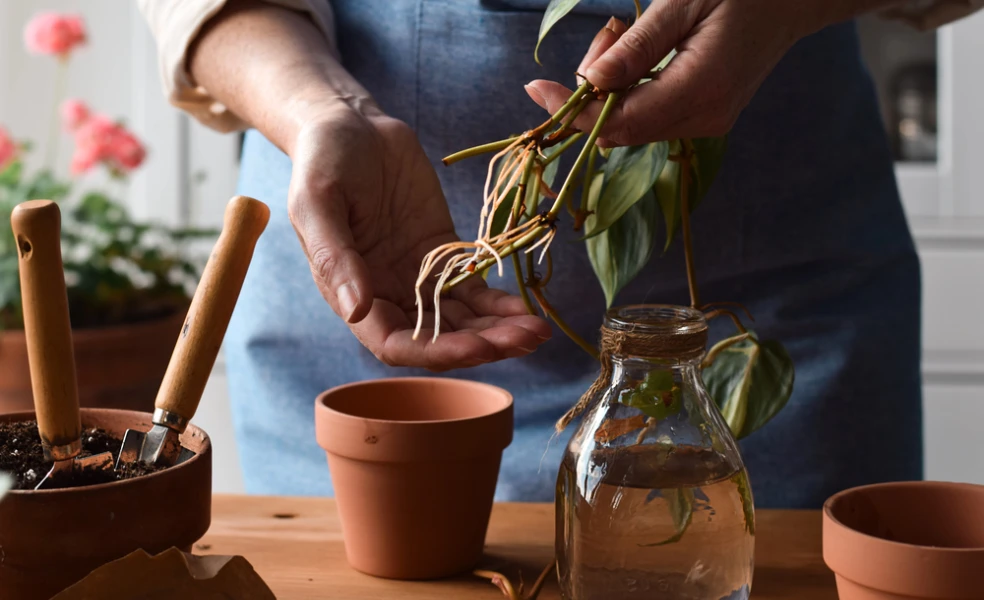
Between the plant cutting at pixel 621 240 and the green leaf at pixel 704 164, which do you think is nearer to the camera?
the plant cutting at pixel 621 240

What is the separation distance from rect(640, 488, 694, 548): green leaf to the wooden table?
0.10 metres

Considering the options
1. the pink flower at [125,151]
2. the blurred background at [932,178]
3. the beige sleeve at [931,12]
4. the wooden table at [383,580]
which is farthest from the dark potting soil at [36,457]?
the blurred background at [932,178]

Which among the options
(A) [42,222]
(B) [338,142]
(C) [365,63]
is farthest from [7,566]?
Result: (C) [365,63]

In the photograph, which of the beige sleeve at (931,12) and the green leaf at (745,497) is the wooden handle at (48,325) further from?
the beige sleeve at (931,12)

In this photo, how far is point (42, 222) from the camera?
52 centimetres

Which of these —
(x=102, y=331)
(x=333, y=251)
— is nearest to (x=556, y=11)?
(x=333, y=251)

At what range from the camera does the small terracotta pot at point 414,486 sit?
24.6 inches

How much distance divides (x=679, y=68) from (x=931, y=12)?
1.70 ft

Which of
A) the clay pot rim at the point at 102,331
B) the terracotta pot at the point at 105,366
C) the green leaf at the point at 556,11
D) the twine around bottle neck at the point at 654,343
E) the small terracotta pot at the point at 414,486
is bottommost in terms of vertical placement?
the terracotta pot at the point at 105,366

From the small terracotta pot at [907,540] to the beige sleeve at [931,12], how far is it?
21.0 inches

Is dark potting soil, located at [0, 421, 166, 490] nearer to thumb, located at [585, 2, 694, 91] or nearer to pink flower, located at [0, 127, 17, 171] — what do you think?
thumb, located at [585, 2, 694, 91]

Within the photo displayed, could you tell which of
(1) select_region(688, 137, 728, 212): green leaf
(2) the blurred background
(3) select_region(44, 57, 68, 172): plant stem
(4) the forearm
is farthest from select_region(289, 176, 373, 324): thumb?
(3) select_region(44, 57, 68, 172): plant stem

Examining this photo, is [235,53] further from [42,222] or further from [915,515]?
[915,515]

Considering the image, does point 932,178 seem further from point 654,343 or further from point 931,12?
point 654,343
